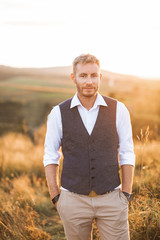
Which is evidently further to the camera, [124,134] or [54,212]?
[54,212]

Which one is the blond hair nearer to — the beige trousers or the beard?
the beard

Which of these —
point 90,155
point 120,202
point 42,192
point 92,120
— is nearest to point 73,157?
point 90,155

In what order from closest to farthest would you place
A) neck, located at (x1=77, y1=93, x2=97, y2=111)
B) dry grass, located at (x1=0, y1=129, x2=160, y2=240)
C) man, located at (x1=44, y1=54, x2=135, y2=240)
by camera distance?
man, located at (x1=44, y1=54, x2=135, y2=240), neck, located at (x1=77, y1=93, x2=97, y2=111), dry grass, located at (x1=0, y1=129, x2=160, y2=240)

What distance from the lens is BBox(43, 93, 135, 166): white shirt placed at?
2254mm

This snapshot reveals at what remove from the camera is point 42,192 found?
493 centimetres

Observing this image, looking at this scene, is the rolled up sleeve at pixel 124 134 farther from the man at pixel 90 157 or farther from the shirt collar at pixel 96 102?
the shirt collar at pixel 96 102

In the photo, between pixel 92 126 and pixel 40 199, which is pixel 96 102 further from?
pixel 40 199

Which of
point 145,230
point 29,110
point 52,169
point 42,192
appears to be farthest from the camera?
point 29,110

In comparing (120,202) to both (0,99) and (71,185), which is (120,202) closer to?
(71,185)

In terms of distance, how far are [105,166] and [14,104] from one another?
96.3 feet

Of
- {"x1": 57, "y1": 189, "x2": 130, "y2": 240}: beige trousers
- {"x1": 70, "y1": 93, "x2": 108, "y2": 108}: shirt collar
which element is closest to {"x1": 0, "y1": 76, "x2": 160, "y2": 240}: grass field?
{"x1": 57, "y1": 189, "x2": 130, "y2": 240}: beige trousers

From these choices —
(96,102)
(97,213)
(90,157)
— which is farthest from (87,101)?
(97,213)

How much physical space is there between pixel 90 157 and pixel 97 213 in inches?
17.4

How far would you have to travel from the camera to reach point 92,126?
7.37 ft
